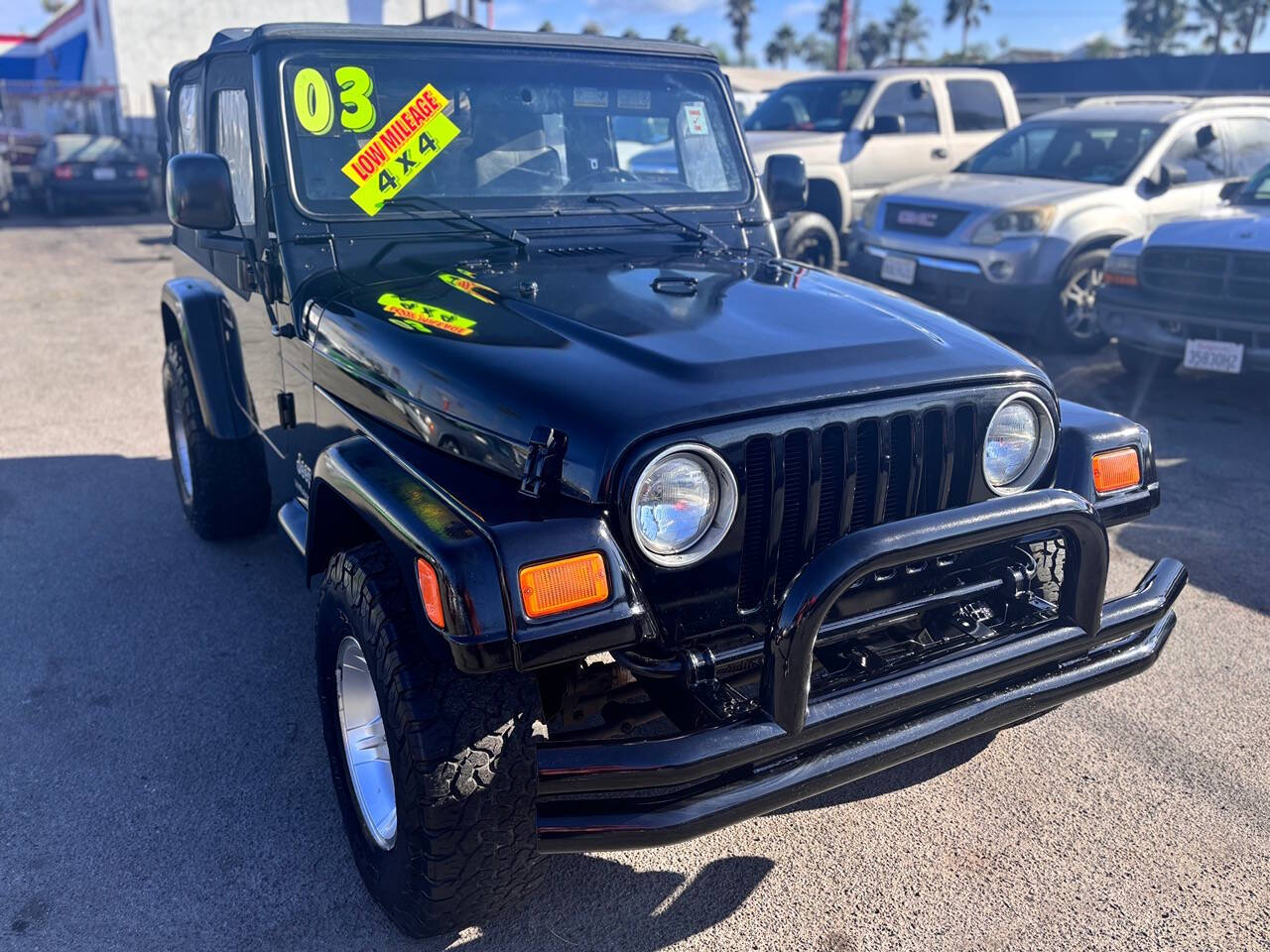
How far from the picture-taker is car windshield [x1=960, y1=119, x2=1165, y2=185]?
8280 millimetres

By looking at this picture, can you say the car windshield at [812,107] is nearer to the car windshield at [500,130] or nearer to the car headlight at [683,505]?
the car windshield at [500,130]

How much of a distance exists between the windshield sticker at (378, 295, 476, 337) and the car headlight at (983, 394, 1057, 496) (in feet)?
4.28

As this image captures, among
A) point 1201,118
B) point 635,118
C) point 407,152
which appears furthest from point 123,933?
point 1201,118

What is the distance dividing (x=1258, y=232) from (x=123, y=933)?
21.5 ft

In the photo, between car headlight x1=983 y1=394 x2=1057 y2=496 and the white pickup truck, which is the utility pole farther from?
car headlight x1=983 y1=394 x2=1057 y2=496

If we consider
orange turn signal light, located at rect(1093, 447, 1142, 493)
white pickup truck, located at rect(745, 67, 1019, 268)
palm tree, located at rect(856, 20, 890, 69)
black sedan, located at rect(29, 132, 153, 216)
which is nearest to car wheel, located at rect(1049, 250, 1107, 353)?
white pickup truck, located at rect(745, 67, 1019, 268)

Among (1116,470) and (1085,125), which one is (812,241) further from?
(1116,470)

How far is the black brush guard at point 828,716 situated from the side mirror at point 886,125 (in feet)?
28.3

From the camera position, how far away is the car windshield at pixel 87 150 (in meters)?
17.4

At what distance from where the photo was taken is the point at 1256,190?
715 centimetres

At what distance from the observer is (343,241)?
314 centimetres

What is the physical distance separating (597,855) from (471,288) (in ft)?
5.11

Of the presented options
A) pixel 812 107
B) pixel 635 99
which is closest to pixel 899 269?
pixel 812 107

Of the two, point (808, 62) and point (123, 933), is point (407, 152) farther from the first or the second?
point (808, 62)
